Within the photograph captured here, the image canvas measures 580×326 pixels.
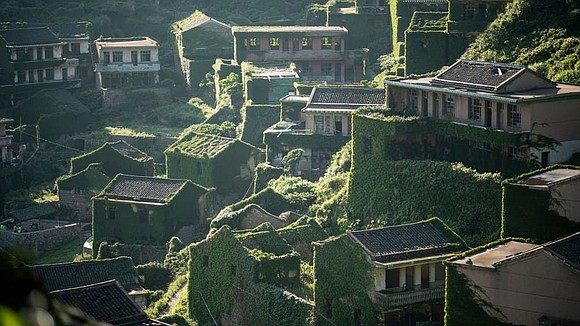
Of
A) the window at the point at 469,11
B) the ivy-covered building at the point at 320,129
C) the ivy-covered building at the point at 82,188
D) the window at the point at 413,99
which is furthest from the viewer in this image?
the ivy-covered building at the point at 82,188

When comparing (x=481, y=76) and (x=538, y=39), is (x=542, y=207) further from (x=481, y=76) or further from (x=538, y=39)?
(x=538, y=39)

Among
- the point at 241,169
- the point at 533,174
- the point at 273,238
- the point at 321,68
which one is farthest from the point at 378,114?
the point at 321,68

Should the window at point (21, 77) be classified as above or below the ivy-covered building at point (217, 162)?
above

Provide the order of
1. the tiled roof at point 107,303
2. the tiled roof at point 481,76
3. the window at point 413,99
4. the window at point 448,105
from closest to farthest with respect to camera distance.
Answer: the tiled roof at point 107,303 → the tiled roof at point 481,76 → the window at point 448,105 → the window at point 413,99

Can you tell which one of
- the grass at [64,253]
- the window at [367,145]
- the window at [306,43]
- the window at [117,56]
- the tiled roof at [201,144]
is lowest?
the grass at [64,253]

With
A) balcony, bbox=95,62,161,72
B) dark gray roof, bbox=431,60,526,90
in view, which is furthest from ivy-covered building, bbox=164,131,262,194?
dark gray roof, bbox=431,60,526,90

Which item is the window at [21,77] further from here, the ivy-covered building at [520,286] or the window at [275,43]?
the ivy-covered building at [520,286]

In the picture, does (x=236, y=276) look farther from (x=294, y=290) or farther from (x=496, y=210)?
(x=496, y=210)

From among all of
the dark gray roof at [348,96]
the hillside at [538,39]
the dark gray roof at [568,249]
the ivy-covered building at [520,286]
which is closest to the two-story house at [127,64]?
the dark gray roof at [348,96]
